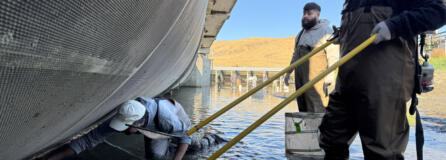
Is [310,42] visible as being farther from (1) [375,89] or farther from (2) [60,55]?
(2) [60,55]

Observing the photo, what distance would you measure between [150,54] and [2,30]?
1.45m

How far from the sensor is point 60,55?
1.19 metres

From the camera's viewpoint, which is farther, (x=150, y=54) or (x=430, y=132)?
(x=430, y=132)

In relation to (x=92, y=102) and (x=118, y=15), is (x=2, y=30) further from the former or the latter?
(x=92, y=102)

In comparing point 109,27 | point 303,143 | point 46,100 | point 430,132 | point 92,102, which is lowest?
point 430,132

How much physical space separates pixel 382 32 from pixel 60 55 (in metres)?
1.60

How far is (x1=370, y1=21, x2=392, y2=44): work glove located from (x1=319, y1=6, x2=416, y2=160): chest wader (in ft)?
0.32

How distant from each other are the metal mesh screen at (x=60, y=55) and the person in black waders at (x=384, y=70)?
3.94 ft

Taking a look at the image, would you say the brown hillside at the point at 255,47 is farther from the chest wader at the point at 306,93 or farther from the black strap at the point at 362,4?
the black strap at the point at 362,4

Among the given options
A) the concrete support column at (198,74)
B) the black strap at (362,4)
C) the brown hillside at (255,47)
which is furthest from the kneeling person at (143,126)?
the brown hillside at (255,47)

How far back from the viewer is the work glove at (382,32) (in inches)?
66.5

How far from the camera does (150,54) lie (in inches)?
91.7

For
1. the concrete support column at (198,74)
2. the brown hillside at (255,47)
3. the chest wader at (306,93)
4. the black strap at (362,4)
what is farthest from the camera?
the brown hillside at (255,47)

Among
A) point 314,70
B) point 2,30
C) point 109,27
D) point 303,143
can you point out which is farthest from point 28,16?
point 314,70
